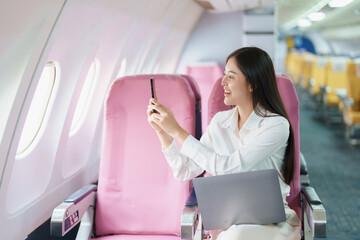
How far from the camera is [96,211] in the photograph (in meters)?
2.64

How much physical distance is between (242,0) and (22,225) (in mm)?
3114

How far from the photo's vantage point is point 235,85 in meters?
Answer: 2.15

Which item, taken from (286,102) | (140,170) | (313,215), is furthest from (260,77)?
(140,170)

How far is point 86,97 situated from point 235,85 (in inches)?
78.8

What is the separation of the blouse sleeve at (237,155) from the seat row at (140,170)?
50cm

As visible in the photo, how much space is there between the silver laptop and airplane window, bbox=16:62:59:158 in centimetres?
125

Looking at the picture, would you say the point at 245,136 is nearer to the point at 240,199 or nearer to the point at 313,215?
the point at 240,199

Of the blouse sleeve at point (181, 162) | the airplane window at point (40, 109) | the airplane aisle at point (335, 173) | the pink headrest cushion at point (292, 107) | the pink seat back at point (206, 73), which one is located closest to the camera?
the blouse sleeve at point (181, 162)

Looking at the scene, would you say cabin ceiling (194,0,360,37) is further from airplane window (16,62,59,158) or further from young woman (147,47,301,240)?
airplane window (16,62,59,158)

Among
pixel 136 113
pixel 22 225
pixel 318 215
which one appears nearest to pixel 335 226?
pixel 318 215

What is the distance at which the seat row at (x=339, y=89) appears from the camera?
23.5 feet

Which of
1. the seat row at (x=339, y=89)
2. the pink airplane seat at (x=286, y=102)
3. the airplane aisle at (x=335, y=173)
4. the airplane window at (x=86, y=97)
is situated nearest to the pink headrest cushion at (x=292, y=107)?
the pink airplane seat at (x=286, y=102)

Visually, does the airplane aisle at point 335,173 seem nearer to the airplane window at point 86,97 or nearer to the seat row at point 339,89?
the seat row at point 339,89

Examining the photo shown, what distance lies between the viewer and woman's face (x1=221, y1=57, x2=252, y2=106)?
2.14m
